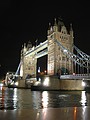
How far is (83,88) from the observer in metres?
58.5

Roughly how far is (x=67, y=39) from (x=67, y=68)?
1104cm

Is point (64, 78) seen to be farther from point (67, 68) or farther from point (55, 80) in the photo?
point (67, 68)

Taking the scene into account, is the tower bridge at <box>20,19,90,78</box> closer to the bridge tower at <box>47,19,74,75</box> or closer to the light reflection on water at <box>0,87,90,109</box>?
the bridge tower at <box>47,19,74,75</box>

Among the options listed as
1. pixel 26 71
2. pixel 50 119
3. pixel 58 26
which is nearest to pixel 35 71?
pixel 26 71

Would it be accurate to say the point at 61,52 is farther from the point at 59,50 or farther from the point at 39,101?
the point at 39,101

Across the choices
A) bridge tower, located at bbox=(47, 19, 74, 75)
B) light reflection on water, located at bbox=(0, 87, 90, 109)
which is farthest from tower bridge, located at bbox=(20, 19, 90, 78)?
light reflection on water, located at bbox=(0, 87, 90, 109)

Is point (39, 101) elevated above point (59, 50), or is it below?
below

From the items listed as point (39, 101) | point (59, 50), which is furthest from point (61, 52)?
point (39, 101)

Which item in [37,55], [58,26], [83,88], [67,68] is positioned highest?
[58,26]

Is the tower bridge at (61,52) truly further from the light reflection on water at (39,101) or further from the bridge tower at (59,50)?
the light reflection on water at (39,101)

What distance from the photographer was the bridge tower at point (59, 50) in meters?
70.8

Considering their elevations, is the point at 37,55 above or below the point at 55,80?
above

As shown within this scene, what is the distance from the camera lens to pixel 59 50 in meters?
72.7

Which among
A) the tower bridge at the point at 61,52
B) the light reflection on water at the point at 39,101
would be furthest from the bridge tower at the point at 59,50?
the light reflection on water at the point at 39,101
